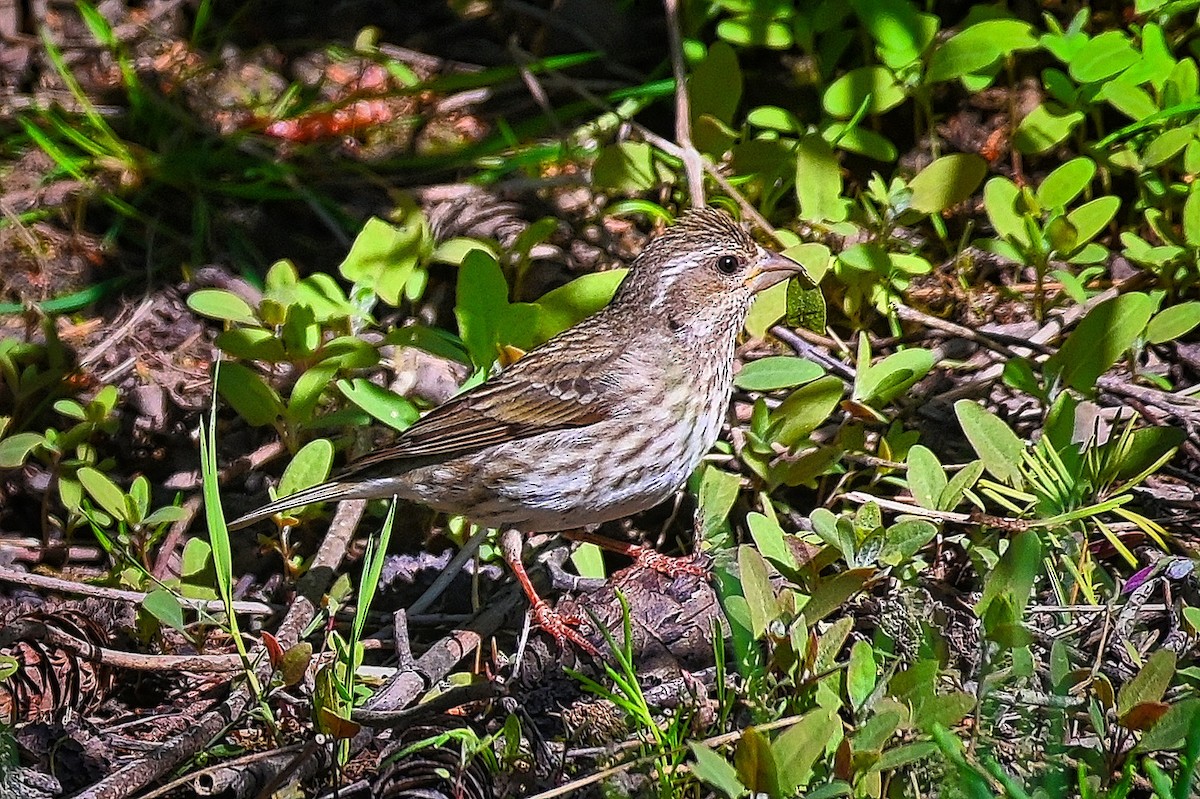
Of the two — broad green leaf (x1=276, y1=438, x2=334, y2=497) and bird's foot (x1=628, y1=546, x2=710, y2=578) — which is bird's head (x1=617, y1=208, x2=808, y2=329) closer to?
bird's foot (x1=628, y1=546, x2=710, y2=578)

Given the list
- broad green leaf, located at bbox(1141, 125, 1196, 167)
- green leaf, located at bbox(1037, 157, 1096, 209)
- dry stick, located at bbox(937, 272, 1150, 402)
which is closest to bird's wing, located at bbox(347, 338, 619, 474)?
dry stick, located at bbox(937, 272, 1150, 402)

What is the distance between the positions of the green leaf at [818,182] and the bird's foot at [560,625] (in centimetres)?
186

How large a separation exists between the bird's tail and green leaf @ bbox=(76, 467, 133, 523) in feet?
1.27

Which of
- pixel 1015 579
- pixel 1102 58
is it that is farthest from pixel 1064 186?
pixel 1015 579

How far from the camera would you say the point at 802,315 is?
5.24m

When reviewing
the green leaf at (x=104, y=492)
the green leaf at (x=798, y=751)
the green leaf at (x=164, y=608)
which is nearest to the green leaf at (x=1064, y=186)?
the green leaf at (x=798, y=751)

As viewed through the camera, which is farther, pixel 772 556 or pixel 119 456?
pixel 119 456

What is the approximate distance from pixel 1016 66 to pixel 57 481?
14.5 ft

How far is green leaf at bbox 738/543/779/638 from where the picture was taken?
3756 millimetres

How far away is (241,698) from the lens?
4.34 m

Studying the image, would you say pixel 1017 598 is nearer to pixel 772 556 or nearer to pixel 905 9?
pixel 772 556

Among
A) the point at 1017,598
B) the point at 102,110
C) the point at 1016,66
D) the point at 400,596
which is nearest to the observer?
the point at 1017,598

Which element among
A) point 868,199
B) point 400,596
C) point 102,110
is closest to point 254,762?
point 400,596

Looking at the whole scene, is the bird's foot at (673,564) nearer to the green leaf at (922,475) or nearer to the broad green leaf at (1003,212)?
the green leaf at (922,475)
